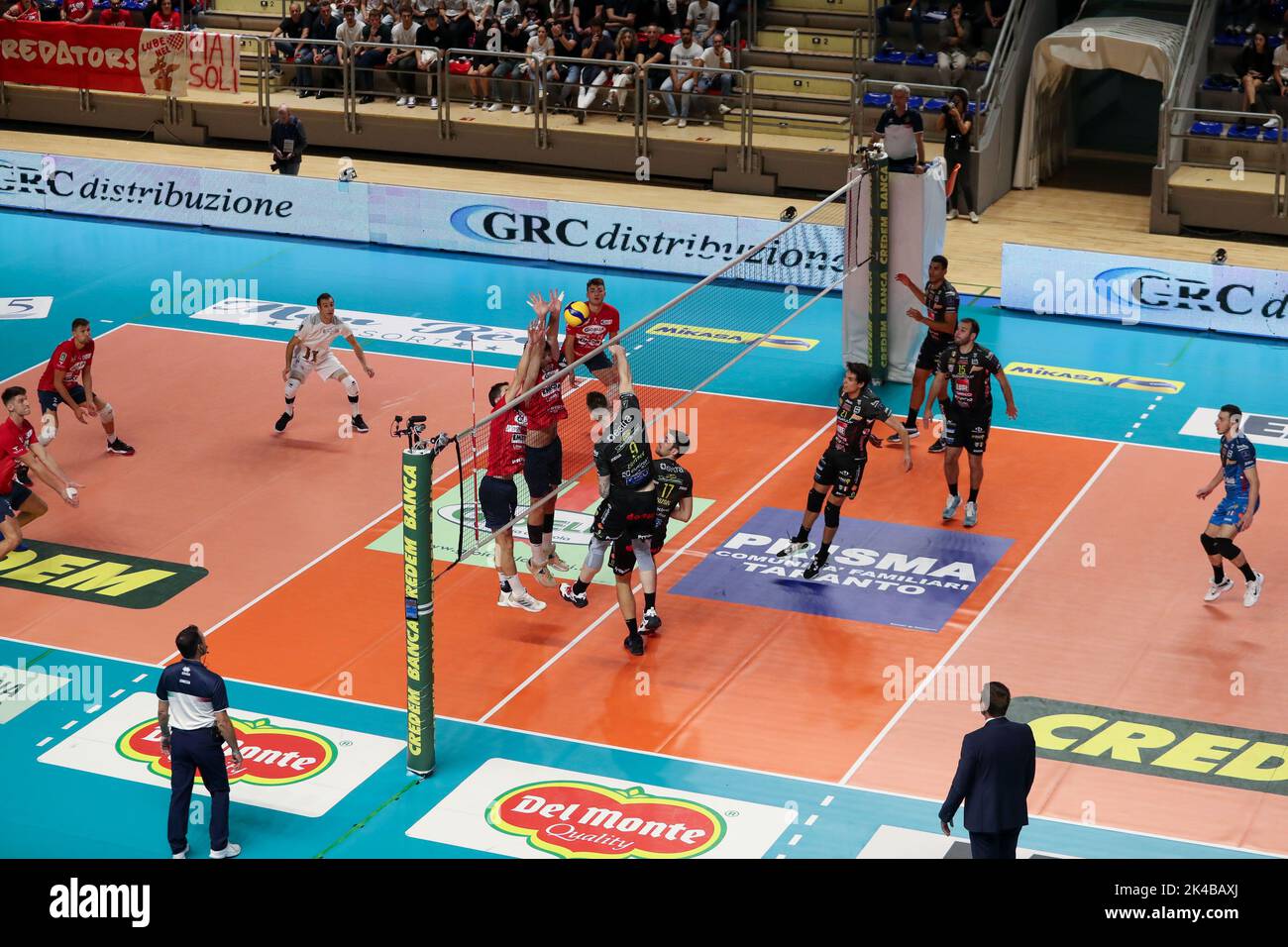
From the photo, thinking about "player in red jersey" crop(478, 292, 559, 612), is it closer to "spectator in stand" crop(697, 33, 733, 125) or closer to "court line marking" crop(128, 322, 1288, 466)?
"court line marking" crop(128, 322, 1288, 466)

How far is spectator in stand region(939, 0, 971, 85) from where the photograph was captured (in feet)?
109

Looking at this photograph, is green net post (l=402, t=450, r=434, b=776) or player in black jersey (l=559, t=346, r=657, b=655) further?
player in black jersey (l=559, t=346, r=657, b=655)

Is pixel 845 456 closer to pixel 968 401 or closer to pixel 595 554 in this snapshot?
pixel 968 401

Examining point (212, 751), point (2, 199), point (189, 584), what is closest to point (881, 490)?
point (189, 584)

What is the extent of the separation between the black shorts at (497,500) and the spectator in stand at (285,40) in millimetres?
21499

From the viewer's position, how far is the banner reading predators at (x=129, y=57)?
3794cm

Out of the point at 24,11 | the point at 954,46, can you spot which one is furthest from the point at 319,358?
the point at 24,11

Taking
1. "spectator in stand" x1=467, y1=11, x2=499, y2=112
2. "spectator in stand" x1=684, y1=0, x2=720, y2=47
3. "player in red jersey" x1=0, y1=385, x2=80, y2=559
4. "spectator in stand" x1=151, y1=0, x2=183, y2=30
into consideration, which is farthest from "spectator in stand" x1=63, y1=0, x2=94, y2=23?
"player in red jersey" x1=0, y1=385, x2=80, y2=559

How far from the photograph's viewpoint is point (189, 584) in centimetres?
1923

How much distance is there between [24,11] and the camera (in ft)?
130

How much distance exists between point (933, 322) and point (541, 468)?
6146mm

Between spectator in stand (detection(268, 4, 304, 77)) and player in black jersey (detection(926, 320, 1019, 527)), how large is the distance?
68.4 ft

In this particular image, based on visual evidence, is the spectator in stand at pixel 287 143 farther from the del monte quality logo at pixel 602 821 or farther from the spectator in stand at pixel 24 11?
the del monte quality logo at pixel 602 821
